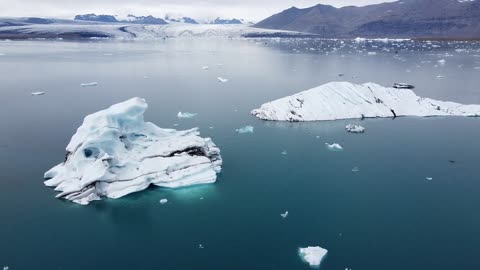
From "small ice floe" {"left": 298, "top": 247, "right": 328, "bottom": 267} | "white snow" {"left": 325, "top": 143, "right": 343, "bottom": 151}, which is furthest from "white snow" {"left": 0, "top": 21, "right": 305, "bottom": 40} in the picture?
"small ice floe" {"left": 298, "top": 247, "right": 328, "bottom": 267}

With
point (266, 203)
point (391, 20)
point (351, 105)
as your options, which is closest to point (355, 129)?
point (351, 105)

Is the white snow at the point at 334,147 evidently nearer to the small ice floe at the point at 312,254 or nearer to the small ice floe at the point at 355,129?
Result: the small ice floe at the point at 355,129

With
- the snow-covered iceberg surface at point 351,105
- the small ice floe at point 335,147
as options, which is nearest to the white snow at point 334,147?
the small ice floe at point 335,147

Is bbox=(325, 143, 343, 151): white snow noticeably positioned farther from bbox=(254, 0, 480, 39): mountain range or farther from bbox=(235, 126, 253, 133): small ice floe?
bbox=(254, 0, 480, 39): mountain range

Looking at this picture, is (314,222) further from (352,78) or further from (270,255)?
(352,78)

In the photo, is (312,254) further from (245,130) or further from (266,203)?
(245,130)

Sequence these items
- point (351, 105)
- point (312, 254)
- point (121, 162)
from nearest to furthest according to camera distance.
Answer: point (312, 254)
point (121, 162)
point (351, 105)
